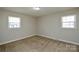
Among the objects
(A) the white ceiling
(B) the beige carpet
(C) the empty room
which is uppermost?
(A) the white ceiling

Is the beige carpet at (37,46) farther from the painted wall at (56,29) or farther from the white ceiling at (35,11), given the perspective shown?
the white ceiling at (35,11)

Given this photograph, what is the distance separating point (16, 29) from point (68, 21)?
1019 millimetres

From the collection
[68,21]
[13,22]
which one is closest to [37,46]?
[13,22]

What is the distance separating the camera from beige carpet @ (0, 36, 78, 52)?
6.06 feet

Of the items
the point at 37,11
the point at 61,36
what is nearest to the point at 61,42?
the point at 61,36

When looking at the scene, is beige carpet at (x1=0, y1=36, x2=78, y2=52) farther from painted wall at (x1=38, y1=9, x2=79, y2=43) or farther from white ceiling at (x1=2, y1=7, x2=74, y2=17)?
white ceiling at (x1=2, y1=7, x2=74, y2=17)

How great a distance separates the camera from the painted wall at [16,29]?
1831 millimetres

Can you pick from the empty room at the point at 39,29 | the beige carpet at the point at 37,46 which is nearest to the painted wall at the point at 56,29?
the empty room at the point at 39,29

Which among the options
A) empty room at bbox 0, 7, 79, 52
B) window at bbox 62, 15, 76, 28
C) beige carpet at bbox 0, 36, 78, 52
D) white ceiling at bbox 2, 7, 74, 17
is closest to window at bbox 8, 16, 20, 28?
empty room at bbox 0, 7, 79, 52
